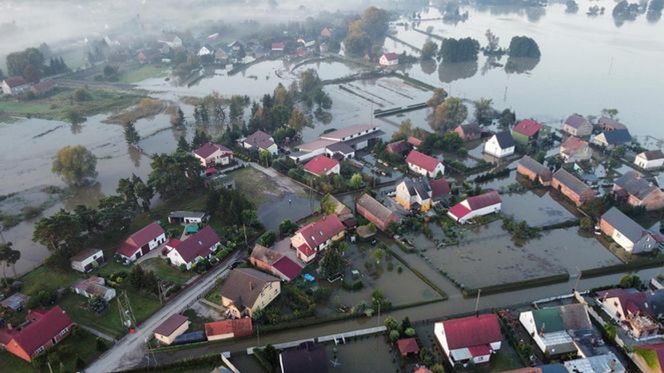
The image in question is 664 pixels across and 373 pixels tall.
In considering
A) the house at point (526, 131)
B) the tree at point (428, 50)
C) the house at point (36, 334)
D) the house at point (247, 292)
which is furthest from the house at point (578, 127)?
the house at point (36, 334)

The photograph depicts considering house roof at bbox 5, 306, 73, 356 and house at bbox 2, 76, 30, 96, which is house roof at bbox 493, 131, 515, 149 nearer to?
house roof at bbox 5, 306, 73, 356

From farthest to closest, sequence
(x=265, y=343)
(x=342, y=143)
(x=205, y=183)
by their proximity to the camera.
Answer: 1. (x=342, y=143)
2. (x=205, y=183)
3. (x=265, y=343)

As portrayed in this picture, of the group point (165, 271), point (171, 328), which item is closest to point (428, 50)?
point (165, 271)

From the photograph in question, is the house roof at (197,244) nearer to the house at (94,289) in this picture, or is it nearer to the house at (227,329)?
the house at (94,289)

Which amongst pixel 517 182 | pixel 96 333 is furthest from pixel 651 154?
pixel 96 333

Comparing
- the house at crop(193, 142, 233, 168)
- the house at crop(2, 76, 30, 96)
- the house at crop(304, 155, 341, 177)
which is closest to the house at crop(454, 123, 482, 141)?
the house at crop(304, 155, 341, 177)

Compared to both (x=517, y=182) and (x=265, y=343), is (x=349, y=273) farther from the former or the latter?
(x=517, y=182)
